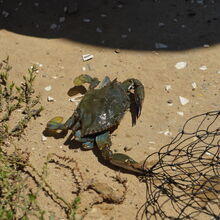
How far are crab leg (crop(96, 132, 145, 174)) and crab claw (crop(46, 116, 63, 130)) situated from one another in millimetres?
382

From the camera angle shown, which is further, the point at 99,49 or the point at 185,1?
the point at 185,1

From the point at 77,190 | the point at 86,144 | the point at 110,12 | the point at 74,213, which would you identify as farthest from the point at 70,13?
the point at 74,213

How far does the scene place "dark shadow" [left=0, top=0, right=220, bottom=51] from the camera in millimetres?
4754

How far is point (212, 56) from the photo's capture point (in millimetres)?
4520

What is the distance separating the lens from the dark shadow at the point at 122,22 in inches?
187

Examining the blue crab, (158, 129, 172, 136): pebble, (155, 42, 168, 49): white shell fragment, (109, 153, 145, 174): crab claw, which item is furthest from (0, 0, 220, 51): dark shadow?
(109, 153, 145, 174): crab claw

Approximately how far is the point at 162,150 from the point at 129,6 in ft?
7.25

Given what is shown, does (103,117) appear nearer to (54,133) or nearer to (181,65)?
(54,133)

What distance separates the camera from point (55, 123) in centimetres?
380

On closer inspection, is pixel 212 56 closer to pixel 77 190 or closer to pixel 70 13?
pixel 70 13

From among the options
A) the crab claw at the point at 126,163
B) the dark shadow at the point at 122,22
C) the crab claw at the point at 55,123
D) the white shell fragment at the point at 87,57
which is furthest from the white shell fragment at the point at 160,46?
the crab claw at the point at 126,163

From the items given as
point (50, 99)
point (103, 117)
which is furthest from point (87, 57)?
point (103, 117)

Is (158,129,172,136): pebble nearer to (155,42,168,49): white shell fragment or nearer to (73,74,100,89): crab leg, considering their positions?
(73,74,100,89): crab leg

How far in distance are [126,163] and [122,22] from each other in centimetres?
212
